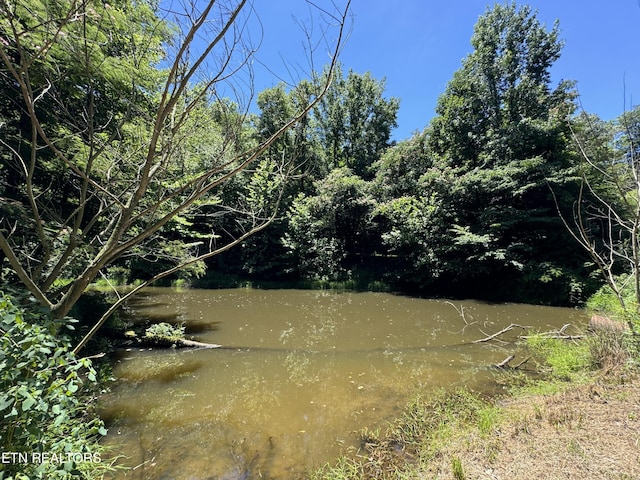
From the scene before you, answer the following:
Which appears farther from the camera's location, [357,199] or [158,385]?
[357,199]

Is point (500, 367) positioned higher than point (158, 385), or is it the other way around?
point (500, 367)

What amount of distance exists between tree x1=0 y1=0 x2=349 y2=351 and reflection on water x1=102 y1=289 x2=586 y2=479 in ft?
5.84

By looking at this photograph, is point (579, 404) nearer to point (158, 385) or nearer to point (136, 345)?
point (158, 385)

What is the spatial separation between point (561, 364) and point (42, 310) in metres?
5.55

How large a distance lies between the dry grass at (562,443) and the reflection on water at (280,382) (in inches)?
47.3

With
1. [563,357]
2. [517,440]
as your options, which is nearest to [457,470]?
[517,440]

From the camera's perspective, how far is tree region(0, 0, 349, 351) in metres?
1.64

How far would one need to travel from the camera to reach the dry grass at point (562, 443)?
83.9 inches

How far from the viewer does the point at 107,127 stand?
4.86 metres

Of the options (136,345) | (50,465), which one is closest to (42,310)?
(50,465)

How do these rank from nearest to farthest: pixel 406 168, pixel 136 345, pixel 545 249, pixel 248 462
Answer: pixel 248 462 → pixel 136 345 → pixel 545 249 → pixel 406 168

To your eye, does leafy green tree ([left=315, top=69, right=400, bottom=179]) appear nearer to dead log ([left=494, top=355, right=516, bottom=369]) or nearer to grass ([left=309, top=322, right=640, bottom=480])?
dead log ([left=494, top=355, right=516, bottom=369])

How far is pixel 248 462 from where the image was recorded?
2.91m

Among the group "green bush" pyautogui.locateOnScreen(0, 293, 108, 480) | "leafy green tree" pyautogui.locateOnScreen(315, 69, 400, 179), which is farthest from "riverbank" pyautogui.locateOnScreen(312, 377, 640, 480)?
"leafy green tree" pyautogui.locateOnScreen(315, 69, 400, 179)
